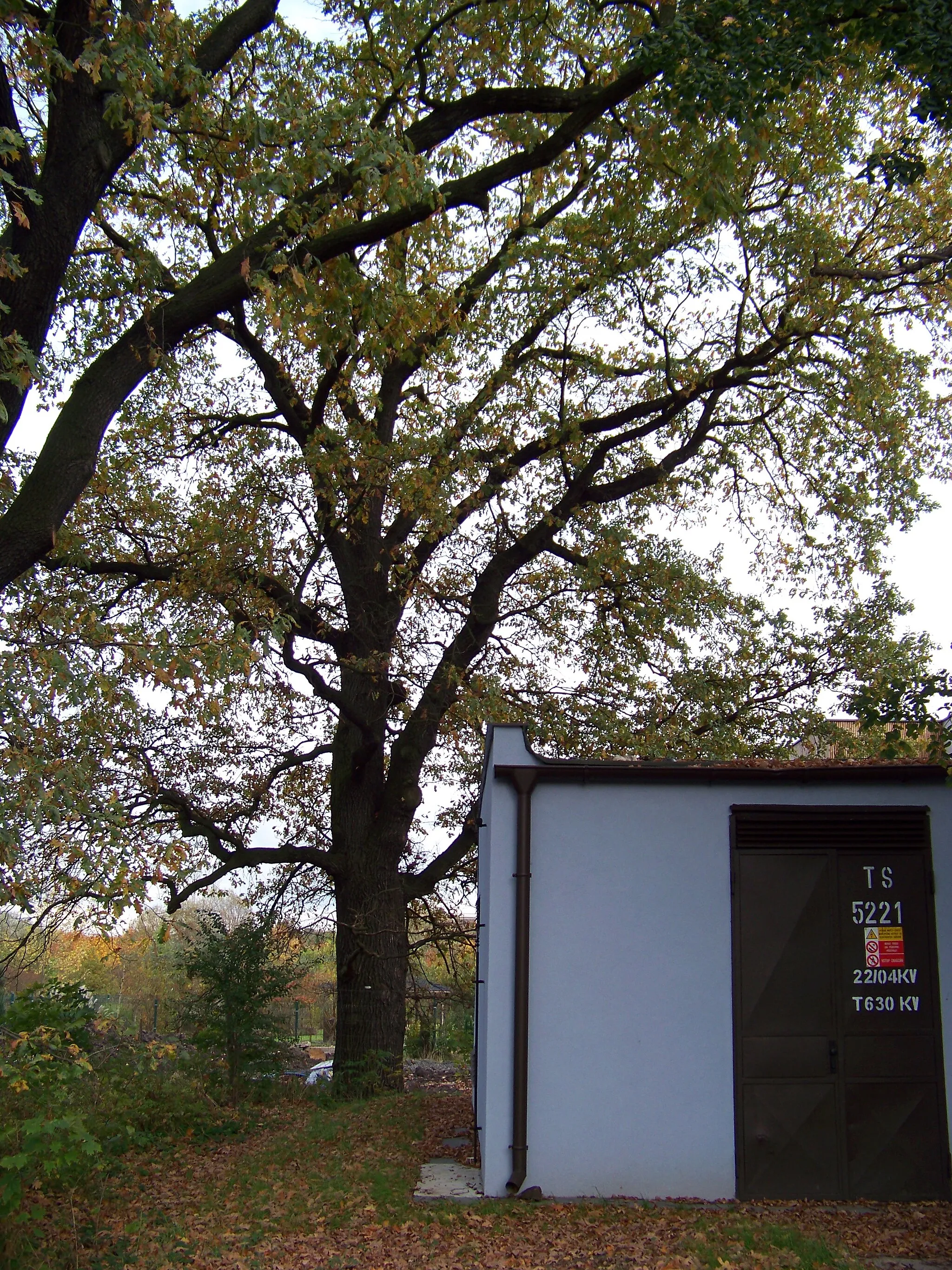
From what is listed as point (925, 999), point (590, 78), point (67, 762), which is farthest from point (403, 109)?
point (925, 999)

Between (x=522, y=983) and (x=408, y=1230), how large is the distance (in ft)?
6.23

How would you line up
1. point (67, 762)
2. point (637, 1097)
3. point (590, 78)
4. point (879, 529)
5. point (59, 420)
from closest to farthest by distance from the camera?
point (67, 762), point (59, 420), point (637, 1097), point (590, 78), point (879, 529)

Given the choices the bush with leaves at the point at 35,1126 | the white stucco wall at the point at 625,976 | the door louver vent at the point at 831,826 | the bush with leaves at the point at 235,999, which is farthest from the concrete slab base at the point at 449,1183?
the bush with leaves at the point at 235,999

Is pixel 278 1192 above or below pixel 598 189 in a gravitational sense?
below

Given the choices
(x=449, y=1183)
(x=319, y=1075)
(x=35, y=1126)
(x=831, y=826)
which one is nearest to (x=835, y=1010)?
(x=831, y=826)

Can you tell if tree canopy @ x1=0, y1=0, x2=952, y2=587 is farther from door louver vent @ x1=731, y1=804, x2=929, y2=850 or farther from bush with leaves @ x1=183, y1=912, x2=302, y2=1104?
bush with leaves @ x1=183, y1=912, x2=302, y2=1104

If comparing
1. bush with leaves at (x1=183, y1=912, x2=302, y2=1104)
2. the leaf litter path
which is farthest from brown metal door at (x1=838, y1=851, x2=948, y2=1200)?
bush with leaves at (x1=183, y1=912, x2=302, y2=1104)

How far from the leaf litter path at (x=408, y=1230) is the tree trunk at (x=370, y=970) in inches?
175

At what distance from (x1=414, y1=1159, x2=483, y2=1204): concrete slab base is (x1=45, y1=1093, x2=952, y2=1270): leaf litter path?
0.44 ft

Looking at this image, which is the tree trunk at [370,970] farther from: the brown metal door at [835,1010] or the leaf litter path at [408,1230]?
the brown metal door at [835,1010]

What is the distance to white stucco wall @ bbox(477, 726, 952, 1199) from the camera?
7941 mm

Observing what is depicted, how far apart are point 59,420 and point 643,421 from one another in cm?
1019

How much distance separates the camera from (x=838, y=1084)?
8102mm

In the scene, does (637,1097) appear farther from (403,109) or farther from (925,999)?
(403,109)
